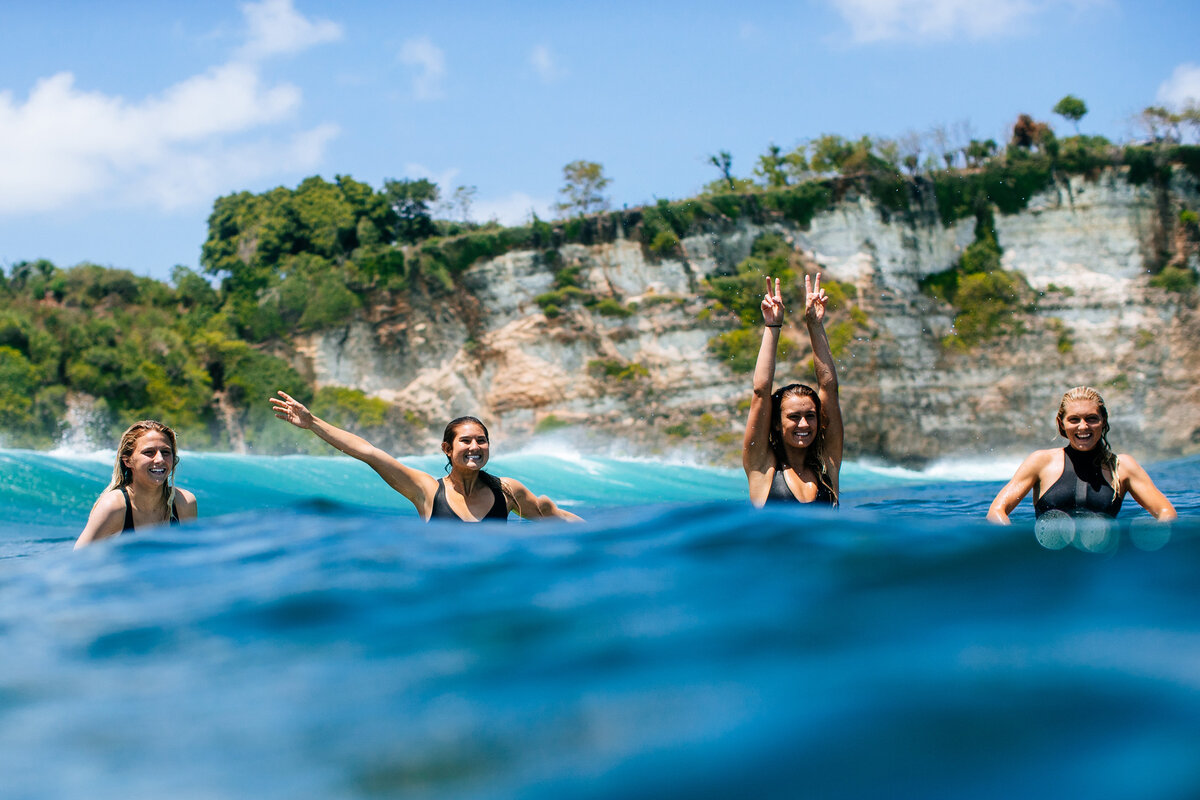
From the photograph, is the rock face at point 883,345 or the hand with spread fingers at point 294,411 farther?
the rock face at point 883,345

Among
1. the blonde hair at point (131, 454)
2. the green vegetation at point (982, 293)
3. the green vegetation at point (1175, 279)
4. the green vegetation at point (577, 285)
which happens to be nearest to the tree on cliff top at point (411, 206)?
the green vegetation at point (577, 285)

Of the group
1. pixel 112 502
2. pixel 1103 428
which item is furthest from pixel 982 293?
pixel 112 502

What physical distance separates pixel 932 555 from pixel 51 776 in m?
2.39

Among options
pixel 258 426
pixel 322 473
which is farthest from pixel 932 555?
pixel 258 426

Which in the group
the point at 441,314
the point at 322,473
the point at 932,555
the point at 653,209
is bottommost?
the point at 322,473

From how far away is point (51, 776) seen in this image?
2.02 m

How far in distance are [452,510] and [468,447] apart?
0.33m

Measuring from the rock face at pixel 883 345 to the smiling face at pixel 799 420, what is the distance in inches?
864

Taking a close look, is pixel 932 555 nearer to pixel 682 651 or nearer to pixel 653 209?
pixel 682 651

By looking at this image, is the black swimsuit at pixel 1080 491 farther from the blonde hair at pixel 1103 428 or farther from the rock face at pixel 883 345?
the rock face at pixel 883 345

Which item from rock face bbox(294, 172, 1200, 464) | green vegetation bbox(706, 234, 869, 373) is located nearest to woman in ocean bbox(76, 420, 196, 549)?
rock face bbox(294, 172, 1200, 464)

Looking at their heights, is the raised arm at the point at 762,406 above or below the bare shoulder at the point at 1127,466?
above

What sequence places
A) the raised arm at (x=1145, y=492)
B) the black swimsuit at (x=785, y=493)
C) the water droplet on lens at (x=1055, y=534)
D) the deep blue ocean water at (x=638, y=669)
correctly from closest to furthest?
1. the deep blue ocean water at (x=638, y=669)
2. the water droplet on lens at (x=1055, y=534)
3. the raised arm at (x=1145, y=492)
4. the black swimsuit at (x=785, y=493)

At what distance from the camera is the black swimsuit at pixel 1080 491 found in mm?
4430
